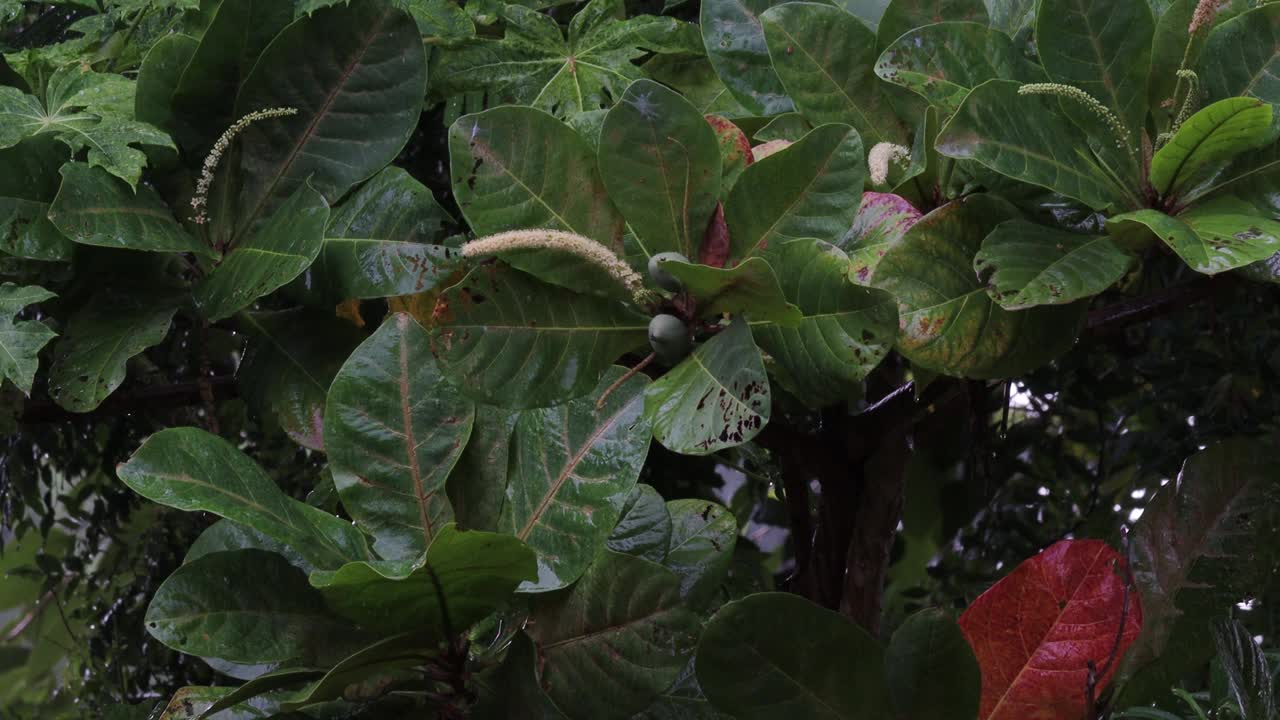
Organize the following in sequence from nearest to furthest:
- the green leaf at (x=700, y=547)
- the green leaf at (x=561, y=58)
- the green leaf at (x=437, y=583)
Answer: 1. the green leaf at (x=437, y=583)
2. the green leaf at (x=700, y=547)
3. the green leaf at (x=561, y=58)

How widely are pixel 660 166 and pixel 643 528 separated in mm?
155

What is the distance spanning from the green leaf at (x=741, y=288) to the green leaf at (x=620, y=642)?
0.35 ft

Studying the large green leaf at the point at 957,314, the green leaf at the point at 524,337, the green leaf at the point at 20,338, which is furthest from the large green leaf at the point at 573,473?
the green leaf at the point at 20,338

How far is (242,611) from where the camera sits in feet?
1.58

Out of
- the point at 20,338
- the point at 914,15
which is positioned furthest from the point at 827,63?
the point at 20,338

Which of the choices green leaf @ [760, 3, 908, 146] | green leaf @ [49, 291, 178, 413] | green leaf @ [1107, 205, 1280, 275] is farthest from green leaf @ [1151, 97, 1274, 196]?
green leaf @ [49, 291, 178, 413]

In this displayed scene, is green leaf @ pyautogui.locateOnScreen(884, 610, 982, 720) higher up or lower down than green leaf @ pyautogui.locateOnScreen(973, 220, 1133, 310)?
lower down

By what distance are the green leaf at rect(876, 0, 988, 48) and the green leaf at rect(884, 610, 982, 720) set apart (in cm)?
28

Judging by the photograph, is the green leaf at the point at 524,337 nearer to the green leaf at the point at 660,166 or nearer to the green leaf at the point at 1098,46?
the green leaf at the point at 660,166

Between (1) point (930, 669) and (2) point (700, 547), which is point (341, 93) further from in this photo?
(1) point (930, 669)

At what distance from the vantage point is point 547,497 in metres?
0.50

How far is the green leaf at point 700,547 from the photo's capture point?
1.76 feet

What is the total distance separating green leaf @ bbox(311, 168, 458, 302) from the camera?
0.55m

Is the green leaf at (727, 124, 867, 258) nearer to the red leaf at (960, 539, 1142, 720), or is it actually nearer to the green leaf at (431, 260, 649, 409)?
the green leaf at (431, 260, 649, 409)
